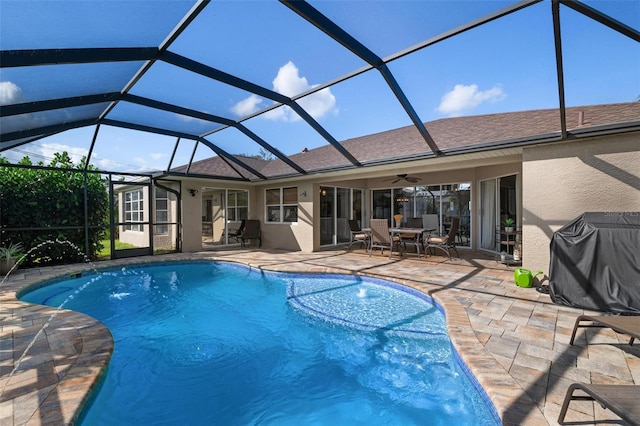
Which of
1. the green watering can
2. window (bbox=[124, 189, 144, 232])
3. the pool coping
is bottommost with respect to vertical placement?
the pool coping

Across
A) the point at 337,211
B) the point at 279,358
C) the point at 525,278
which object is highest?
the point at 337,211

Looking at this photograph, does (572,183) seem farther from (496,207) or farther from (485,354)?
(485,354)

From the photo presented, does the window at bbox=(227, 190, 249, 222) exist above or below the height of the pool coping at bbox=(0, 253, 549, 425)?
above

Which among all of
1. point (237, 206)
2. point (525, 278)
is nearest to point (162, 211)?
point (237, 206)

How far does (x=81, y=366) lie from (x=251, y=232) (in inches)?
376

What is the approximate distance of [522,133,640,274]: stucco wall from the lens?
5020 millimetres

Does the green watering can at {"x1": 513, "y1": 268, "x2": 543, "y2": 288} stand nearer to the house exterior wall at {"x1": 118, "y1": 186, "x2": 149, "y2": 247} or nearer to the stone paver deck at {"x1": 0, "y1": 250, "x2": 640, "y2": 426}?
the stone paver deck at {"x1": 0, "y1": 250, "x2": 640, "y2": 426}

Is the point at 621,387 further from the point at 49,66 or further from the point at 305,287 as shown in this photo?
the point at 49,66

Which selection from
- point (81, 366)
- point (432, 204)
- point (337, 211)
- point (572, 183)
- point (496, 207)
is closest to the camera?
point (81, 366)

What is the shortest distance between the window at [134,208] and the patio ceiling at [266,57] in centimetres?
482

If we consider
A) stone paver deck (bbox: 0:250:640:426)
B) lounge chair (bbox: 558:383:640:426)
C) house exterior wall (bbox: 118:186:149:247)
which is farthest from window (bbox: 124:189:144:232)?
lounge chair (bbox: 558:383:640:426)

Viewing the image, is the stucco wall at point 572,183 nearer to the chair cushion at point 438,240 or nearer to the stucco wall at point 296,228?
the chair cushion at point 438,240

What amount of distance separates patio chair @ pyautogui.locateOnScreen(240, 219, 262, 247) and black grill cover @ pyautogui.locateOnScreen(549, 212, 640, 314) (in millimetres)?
10172

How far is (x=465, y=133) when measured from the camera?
297 inches
